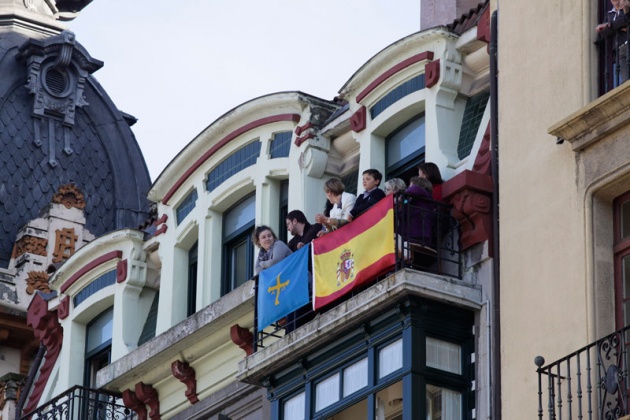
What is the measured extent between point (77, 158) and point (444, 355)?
94.4ft

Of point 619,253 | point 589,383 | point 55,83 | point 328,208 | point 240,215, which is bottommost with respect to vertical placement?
point 589,383

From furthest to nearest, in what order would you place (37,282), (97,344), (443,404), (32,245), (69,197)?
(69,197), (32,245), (37,282), (97,344), (443,404)

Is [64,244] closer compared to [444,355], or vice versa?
[444,355]

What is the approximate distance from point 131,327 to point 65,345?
199cm

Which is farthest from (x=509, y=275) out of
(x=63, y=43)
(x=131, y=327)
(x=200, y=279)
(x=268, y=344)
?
(x=63, y=43)

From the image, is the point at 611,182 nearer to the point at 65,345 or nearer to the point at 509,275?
the point at 509,275

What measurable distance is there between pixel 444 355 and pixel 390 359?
0.64 metres

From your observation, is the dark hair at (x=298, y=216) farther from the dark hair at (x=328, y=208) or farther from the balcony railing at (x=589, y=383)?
the balcony railing at (x=589, y=383)

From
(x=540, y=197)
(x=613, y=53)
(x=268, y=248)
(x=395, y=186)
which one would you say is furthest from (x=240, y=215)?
(x=613, y=53)

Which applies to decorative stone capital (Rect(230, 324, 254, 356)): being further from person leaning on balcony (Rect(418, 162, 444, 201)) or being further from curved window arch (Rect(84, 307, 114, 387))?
curved window arch (Rect(84, 307, 114, 387))

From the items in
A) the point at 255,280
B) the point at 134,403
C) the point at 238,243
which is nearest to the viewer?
the point at 255,280

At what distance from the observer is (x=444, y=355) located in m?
26.5

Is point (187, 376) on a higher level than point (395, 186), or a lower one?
lower

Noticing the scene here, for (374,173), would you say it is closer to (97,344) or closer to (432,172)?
(432,172)
